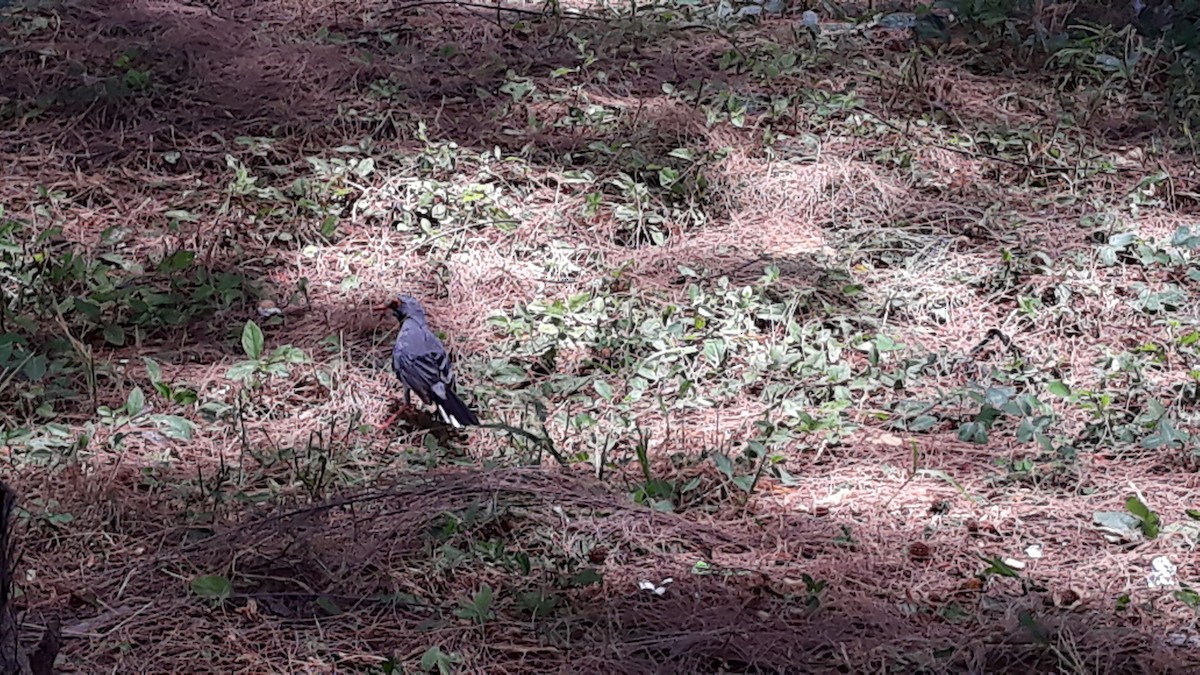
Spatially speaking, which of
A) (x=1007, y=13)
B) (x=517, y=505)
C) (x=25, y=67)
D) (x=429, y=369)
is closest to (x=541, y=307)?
(x=429, y=369)

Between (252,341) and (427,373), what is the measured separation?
67cm

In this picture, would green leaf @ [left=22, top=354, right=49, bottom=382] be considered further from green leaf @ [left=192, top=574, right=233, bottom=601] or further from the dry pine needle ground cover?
green leaf @ [left=192, top=574, right=233, bottom=601]

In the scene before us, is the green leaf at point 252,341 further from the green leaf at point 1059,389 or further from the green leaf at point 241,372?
the green leaf at point 1059,389

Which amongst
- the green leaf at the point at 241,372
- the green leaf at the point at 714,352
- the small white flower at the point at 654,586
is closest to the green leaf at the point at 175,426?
the green leaf at the point at 241,372

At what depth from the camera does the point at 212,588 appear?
3043mm

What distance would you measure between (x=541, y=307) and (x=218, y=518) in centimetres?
163

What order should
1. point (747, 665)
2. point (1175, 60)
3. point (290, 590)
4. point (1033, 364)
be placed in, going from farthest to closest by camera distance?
point (1175, 60), point (1033, 364), point (290, 590), point (747, 665)

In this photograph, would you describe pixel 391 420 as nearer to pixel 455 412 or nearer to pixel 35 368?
pixel 455 412

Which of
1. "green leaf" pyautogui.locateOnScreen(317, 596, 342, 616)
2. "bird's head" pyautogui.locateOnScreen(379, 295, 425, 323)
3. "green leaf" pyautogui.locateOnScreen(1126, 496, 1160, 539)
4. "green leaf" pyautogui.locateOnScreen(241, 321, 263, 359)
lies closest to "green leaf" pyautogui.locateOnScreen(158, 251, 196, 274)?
"green leaf" pyautogui.locateOnScreen(241, 321, 263, 359)

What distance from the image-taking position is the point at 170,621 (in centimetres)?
297

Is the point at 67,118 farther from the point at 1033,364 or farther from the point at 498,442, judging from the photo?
the point at 1033,364

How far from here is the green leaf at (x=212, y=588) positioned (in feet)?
9.96

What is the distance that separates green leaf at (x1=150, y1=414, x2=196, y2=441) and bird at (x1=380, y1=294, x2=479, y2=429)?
0.58 metres

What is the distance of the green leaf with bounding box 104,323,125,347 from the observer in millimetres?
4355
